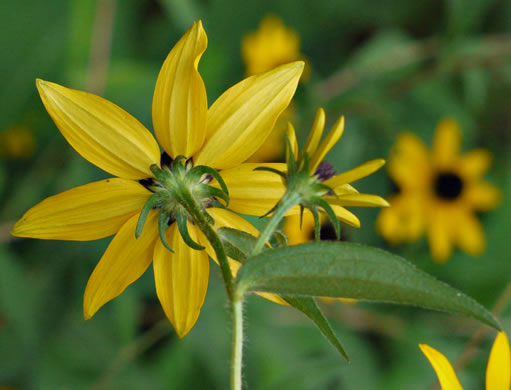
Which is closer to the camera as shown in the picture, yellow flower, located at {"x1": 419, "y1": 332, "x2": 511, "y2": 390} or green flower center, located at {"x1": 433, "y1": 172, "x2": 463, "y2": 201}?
yellow flower, located at {"x1": 419, "y1": 332, "x2": 511, "y2": 390}

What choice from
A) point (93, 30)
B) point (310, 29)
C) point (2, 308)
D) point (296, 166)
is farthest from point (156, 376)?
point (310, 29)

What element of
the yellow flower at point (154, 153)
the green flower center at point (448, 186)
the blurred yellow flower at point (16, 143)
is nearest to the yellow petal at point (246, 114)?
the yellow flower at point (154, 153)

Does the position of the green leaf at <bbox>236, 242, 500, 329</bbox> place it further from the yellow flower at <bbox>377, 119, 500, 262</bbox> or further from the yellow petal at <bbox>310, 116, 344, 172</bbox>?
the yellow flower at <bbox>377, 119, 500, 262</bbox>

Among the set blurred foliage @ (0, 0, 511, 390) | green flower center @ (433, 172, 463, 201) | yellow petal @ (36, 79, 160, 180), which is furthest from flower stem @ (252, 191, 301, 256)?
green flower center @ (433, 172, 463, 201)

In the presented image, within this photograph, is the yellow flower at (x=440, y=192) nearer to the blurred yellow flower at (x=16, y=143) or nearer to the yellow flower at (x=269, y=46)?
the yellow flower at (x=269, y=46)

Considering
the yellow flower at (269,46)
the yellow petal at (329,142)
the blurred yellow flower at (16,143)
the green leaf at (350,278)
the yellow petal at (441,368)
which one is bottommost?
the yellow petal at (441,368)

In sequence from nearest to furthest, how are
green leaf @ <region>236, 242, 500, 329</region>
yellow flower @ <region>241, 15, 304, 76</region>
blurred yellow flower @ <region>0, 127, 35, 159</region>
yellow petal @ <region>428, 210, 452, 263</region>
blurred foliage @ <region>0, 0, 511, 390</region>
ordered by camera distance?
green leaf @ <region>236, 242, 500, 329</region>
blurred foliage @ <region>0, 0, 511, 390</region>
blurred yellow flower @ <region>0, 127, 35, 159</region>
yellow petal @ <region>428, 210, 452, 263</region>
yellow flower @ <region>241, 15, 304, 76</region>

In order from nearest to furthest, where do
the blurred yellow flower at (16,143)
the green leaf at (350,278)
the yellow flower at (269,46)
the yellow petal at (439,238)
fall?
the green leaf at (350,278), the blurred yellow flower at (16,143), the yellow petal at (439,238), the yellow flower at (269,46)

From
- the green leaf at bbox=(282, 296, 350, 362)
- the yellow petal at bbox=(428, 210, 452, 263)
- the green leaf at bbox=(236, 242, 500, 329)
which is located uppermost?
the yellow petal at bbox=(428, 210, 452, 263)
